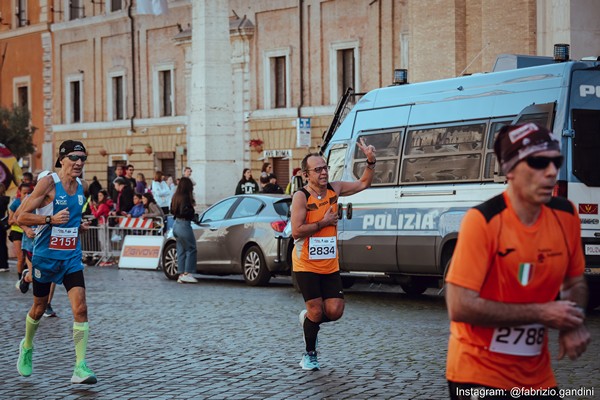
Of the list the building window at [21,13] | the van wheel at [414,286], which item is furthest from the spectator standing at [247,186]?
the building window at [21,13]

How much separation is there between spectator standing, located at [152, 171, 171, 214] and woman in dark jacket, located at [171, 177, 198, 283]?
10492mm

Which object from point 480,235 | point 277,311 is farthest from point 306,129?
point 480,235

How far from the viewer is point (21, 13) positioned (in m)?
57.5

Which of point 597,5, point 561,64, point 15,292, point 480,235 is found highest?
point 597,5

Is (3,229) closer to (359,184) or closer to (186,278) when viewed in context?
(186,278)

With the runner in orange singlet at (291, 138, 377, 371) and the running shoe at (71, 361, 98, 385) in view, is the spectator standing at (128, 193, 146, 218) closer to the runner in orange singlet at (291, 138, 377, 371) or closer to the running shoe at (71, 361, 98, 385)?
the runner in orange singlet at (291, 138, 377, 371)

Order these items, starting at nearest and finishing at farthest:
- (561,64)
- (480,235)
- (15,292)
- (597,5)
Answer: (480,235)
(561,64)
(15,292)
(597,5)

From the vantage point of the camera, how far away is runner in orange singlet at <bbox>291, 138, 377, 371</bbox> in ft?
34.7

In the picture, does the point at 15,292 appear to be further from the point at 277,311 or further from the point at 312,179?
the point at 312,179

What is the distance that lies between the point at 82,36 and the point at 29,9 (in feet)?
14.4

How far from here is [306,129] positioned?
34.1m

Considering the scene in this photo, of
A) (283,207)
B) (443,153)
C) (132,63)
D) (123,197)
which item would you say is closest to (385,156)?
(443,153)

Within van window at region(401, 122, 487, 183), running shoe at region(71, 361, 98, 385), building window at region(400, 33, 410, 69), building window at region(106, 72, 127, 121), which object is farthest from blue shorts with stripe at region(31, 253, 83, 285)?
A: building window at region(106, 72, 127, 121)

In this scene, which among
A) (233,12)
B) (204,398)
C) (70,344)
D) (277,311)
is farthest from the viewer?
(233,12)
